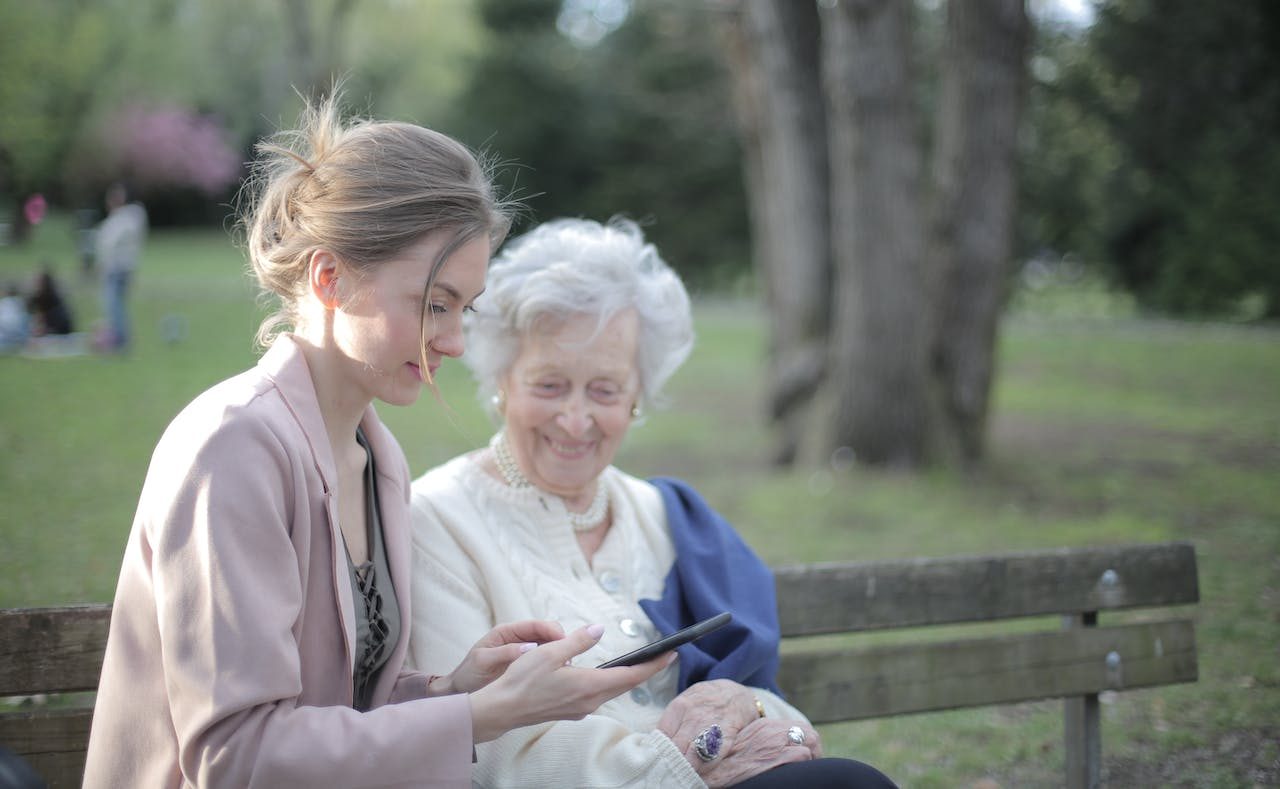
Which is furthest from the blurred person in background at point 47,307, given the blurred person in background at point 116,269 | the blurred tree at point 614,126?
the blurred tree at point 614,126

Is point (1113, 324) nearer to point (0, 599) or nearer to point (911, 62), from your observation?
point (911, 62)

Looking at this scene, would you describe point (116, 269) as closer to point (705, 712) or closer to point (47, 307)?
point (47, 307)

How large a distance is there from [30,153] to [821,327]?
272 inches

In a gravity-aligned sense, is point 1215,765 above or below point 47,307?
below

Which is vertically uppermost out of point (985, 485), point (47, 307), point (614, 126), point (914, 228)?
point (614, 126)

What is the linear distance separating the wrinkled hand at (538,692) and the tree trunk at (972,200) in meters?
6.89

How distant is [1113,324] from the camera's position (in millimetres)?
20406

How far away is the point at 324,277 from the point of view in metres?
2.07

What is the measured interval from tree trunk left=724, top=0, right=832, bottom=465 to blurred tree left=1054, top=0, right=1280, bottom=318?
13267mm

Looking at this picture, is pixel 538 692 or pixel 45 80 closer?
pixel 538 692

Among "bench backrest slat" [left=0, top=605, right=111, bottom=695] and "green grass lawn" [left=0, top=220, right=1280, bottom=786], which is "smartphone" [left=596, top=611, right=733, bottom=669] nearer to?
"green grass lawn" [left=0, top=220, right=1280, bottom=786]

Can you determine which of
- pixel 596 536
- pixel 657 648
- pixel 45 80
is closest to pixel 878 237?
pixel 596 536

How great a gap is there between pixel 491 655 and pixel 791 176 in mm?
8303

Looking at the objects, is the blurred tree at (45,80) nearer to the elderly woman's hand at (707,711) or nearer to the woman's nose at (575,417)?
the woman's nose at (575,417)
